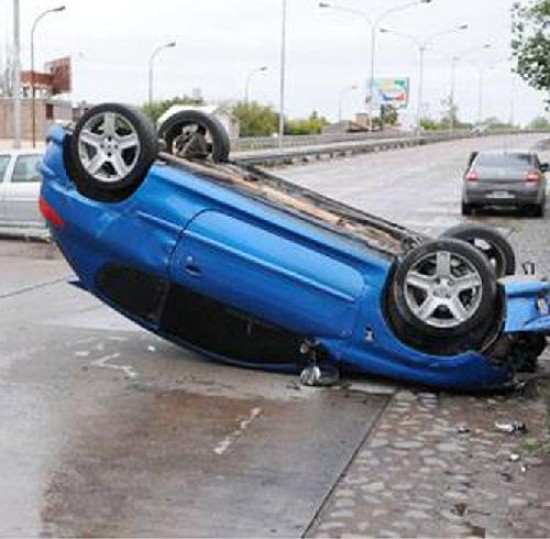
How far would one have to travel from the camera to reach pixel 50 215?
8.26 meters

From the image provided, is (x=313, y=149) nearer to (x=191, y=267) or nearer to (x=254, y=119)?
(x=191, y=267)

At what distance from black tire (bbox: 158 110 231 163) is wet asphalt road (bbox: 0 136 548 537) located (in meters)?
1.65

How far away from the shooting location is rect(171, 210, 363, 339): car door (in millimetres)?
7484

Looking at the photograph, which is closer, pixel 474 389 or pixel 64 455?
pixel 64 455

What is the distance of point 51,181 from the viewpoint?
820cm

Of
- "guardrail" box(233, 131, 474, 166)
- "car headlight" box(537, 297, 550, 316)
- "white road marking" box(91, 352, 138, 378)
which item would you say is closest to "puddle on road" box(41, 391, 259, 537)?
"white road marking" box(91, 352, 138, 378)

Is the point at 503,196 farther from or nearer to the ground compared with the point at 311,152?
farther from the ground

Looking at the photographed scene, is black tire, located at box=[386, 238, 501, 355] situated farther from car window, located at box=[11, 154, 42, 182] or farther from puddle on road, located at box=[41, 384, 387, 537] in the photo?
car window, located at box=[11, 154, 42, 182]

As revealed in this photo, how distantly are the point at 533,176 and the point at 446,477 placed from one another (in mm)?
19992

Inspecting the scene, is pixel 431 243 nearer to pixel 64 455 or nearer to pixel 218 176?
pixel 218 176

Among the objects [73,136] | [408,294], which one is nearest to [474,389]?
[408,294]

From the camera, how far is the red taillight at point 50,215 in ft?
26.9

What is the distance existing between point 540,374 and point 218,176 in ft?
9.16

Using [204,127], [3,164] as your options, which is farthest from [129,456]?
[3,164]
